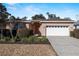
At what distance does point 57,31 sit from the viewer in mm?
38938

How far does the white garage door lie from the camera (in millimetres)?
38656

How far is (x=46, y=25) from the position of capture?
3953 centimetres

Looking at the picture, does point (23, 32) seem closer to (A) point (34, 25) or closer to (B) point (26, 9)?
(A) point (34, 25)

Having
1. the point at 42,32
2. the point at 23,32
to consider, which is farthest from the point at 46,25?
the point at 23,32

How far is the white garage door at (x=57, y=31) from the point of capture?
38656mm

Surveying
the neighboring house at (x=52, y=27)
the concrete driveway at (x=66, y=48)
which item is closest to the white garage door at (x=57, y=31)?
the neighboring house at (x=52, y=27)

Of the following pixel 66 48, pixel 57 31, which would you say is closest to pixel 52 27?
pixel 57 31

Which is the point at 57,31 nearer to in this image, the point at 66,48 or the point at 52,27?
the point at 52,27

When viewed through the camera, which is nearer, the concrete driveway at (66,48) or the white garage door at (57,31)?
the concrete driveway at (66,48)

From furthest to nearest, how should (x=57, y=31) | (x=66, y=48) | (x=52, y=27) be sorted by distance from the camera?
(x=52, y=27)
(x=57, y=31)
(x=66, y=48)

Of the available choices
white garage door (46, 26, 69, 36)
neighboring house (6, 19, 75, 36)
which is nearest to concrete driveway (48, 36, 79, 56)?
white garage door (46, 26, 69, 36)

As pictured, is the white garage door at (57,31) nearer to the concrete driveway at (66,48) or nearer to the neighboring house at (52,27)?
the neighboring house at (52,27)

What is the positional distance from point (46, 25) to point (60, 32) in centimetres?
265

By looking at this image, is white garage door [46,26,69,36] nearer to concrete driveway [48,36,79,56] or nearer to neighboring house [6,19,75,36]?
neighboring house [6,19,75,36]
